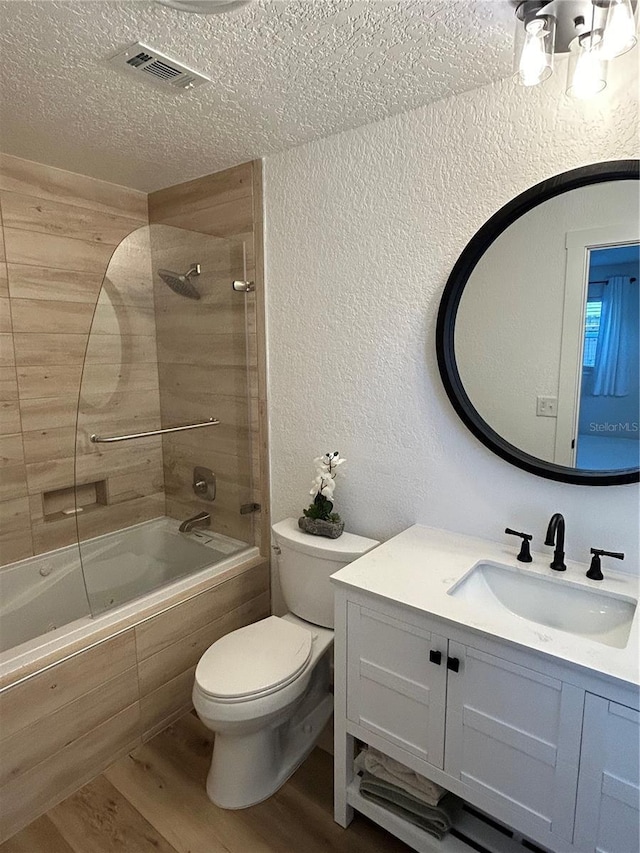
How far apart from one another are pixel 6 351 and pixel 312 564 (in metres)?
1.61

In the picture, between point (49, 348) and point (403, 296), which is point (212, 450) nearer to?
point (49, 348)

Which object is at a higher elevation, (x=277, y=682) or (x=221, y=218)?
(x=221, y=218)

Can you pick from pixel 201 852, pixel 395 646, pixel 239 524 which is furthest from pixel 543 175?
pixel 201 852

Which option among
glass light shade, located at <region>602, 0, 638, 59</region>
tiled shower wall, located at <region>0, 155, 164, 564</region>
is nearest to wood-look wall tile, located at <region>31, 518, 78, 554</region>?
tiled shower wall, located at <region>0, 155, 164, 564</region>

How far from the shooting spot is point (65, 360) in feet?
7.68

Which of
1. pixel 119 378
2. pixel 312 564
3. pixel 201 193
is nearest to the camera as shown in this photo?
pixel 312 564

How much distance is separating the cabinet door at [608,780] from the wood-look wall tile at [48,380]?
2.35 m

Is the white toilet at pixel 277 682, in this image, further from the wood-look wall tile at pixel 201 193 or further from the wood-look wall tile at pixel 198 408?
the wood-look wall tile at pixel 201 193

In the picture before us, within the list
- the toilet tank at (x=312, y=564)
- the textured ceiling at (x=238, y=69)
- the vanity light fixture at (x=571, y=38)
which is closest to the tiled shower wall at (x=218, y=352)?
the textured ceiling at (x=238, y=69)

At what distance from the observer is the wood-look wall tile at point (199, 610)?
6.21ft

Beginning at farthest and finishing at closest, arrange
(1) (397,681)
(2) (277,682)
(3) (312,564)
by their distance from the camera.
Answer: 1. (3) (312,564)
2. (2) (277,682)
3. (1) (397,681)

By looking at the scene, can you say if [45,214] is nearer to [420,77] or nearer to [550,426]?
[420,77]

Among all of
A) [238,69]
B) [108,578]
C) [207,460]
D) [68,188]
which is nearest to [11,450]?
[108,578]

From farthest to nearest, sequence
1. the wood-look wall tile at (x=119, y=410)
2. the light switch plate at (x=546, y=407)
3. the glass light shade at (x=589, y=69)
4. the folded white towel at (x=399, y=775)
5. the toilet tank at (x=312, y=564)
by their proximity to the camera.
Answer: the wood-look wall tile at (x=119, y=410)
the toilet tank at (x=312, y=564)
the light switch plate at (x=546, y=407)
the folded white towel at (x=399, y=775)
the glass light shade at (x=589, y=69)
